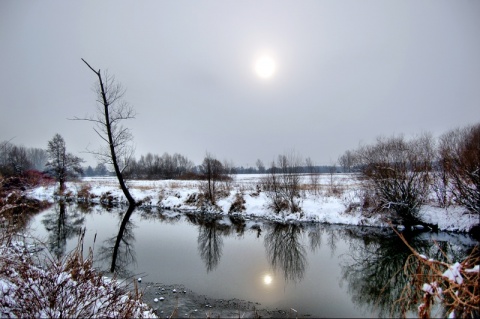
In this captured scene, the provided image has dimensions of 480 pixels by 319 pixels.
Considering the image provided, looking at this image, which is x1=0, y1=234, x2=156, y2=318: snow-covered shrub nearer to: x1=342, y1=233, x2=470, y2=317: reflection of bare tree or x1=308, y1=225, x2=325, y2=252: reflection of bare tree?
x1=342, y1=233, x2=470, y2=317: reflection of bare tree

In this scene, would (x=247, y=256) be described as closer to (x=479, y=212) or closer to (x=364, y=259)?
(x=364, y=259)

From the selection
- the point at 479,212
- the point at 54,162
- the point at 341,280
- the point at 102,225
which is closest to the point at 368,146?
the point at 479,212

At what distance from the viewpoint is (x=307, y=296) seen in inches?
252

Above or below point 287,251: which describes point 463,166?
above

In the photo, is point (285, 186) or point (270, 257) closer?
point (270, 257)

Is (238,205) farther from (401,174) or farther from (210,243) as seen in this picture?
(401,174)

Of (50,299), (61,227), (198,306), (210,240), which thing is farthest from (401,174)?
(61,227)

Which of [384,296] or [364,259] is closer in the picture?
[384,296]

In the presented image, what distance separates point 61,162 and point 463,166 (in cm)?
4026

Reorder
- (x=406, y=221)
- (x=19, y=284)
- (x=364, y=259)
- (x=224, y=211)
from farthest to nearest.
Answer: (x=224, y=211) → (x=406, y=221) → (x=364, y=259) → (x=19, y=284)

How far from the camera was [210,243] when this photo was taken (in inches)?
468

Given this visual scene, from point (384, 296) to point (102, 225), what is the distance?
1507 cm

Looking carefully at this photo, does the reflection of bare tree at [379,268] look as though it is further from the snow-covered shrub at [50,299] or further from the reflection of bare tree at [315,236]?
the snow-covered shrub at [50,299]

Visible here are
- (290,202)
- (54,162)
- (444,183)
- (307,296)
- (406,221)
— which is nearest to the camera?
(307,296)
